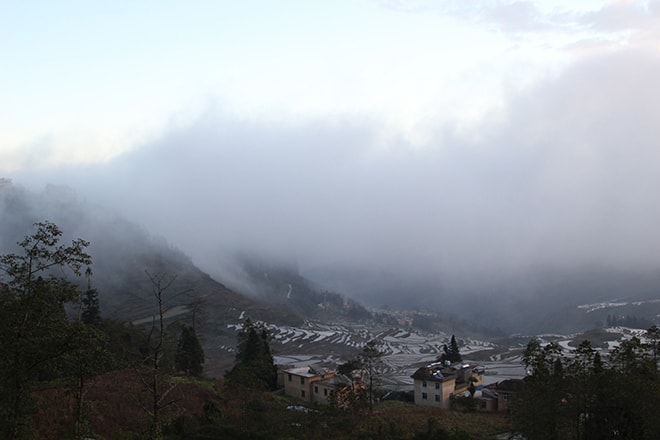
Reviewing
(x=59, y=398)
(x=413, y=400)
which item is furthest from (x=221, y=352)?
(x=59, y=398)

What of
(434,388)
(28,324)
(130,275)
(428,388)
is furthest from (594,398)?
(130,275)

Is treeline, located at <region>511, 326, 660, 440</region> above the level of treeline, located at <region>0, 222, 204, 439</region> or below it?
below

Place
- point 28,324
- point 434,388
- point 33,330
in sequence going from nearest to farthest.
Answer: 1. point 33,330
2. point 28,324
3. point 434,388

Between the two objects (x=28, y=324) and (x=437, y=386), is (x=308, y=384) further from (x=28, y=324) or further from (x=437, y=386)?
(x=28, y=324)

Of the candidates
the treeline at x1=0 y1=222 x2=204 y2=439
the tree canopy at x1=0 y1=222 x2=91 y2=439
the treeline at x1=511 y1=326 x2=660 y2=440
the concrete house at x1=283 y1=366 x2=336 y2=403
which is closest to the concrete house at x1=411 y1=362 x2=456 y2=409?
the concrete house at x1=283 y1=366 x2=336 y2=403

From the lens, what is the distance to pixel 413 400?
59062 millimetres

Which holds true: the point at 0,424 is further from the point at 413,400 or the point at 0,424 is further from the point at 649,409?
the point at 413,400

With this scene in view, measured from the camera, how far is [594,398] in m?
25.9

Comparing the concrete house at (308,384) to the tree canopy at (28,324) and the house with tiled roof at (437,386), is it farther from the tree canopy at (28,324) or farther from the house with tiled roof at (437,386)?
the tree canopy at (28,324)

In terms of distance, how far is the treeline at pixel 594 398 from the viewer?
2456cm

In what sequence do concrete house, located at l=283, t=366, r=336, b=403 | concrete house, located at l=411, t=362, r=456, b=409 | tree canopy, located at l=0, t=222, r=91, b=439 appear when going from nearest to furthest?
tree canopy, located at l=0, t=222, r=91, b=439 → concrete house, located at l=283, t=366, r=336, b=403 → concrete house, located at l=411, t=362, r=456, b=409

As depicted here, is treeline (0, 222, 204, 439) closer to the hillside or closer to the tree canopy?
the tree canopy

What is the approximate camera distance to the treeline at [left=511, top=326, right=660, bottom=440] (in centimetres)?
2456

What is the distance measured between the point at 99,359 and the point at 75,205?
201m
